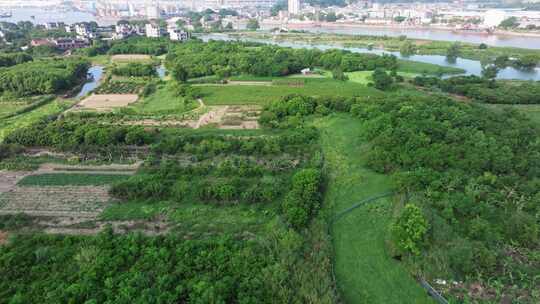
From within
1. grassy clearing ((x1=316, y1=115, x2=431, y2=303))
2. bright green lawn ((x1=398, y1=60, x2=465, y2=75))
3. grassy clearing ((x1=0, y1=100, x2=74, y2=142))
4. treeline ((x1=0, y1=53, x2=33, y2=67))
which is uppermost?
treeline ((x1=0, y1=53, x2=33, y2=67))

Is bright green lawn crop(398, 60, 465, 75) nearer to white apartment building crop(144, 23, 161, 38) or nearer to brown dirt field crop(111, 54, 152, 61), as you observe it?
brown dirt field crop(111, 54, 152, 61)

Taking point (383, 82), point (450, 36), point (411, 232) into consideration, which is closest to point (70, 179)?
point (411, 232)

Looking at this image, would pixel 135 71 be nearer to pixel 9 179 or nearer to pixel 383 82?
pixel 9 179

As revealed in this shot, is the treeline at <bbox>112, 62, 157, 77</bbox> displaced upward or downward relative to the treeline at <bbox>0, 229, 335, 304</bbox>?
upward

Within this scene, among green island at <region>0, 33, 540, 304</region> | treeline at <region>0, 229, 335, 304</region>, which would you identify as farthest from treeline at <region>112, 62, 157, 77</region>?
treeline at <region>0, 229, 335, 304</region>

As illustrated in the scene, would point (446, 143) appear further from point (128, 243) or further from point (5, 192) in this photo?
point (5, 192)

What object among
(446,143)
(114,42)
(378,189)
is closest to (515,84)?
(446,143)
